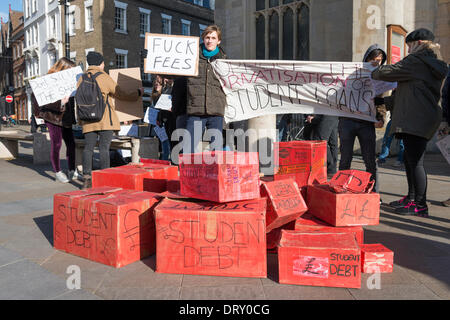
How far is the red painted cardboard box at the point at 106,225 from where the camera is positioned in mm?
2760

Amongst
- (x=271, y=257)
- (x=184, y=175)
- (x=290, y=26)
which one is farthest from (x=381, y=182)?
(x=290, y=26)

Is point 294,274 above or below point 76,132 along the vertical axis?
below

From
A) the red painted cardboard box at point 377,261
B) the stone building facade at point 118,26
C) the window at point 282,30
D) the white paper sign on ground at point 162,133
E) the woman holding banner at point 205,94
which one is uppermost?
the stone building facade at point 118,26

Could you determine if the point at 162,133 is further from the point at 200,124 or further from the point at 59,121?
the point at 200,124

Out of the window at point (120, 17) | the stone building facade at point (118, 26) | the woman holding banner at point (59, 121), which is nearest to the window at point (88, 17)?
the stone building facade at point (118, 26)

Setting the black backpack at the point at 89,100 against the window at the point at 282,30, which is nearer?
the black backpack at the point at 89,100

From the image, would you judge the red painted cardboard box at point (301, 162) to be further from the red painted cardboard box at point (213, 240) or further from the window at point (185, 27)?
the window at point (185, 27)

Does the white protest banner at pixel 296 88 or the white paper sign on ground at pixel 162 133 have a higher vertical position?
the white protest banner at pixel 296 88

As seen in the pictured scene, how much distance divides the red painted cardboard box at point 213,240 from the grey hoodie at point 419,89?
2.36 m

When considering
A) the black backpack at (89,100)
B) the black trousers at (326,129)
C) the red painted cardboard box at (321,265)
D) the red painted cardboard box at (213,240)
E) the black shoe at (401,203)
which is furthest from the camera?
the black trousers at (326,129)

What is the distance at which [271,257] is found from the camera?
2.98 metres

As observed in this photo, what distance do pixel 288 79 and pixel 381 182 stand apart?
9.56 feet
